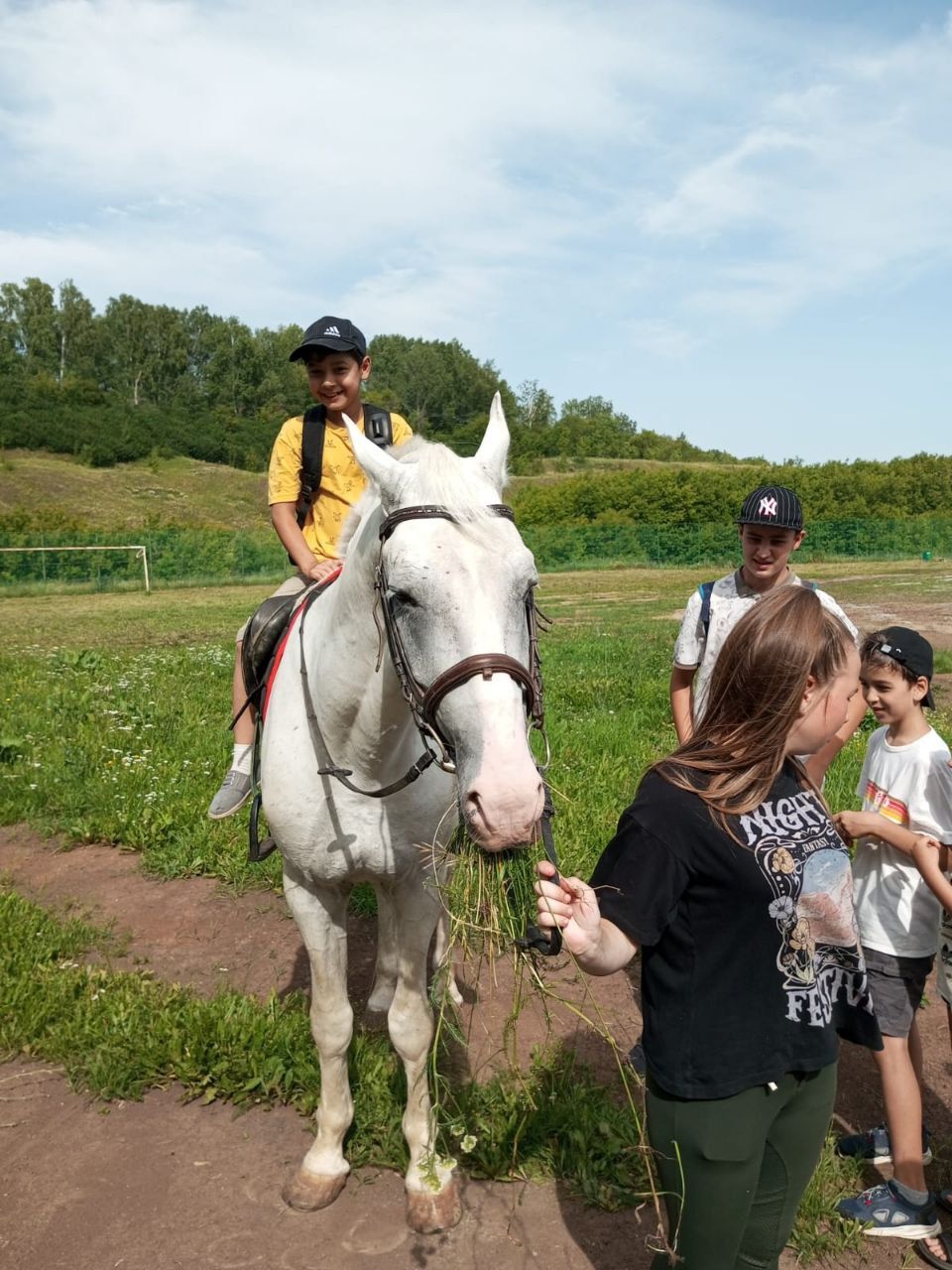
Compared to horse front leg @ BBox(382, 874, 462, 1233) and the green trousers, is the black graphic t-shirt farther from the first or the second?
horse front leg @ BBox(382, 874, 462, 1233)

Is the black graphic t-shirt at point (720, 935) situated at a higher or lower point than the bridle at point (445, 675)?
lower

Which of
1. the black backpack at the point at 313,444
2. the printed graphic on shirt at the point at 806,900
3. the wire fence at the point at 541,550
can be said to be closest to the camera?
the printed graphic on shirt at the point at 806,900

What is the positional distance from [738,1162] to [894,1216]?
1.44 metres

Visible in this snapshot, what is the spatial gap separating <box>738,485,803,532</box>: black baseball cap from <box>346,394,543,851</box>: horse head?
1700 mm

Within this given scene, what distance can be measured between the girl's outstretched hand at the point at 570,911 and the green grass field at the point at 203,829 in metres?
0.92

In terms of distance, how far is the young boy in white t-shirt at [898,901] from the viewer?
2875mm

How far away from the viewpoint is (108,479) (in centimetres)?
5944

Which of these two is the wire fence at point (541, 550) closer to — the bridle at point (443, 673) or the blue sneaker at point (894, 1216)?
the bridle at point (443, 673)

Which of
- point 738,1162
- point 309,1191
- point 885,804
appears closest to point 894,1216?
point 885,804

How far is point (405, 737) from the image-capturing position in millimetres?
2873

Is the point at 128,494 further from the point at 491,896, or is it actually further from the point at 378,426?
the point at 491,896

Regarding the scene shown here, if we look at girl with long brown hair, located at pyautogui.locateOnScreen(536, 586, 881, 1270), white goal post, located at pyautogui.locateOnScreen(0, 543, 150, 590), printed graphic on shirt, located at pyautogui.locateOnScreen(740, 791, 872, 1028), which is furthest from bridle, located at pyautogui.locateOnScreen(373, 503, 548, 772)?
white goal post, located at pyautogui.locateOnScreen(0, 543, 150, 590)

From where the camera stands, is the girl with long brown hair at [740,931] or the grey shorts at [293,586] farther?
the grey shorts at [293,586]

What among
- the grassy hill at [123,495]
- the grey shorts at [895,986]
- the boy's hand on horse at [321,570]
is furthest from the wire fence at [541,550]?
the grey shorts at [895,986]
